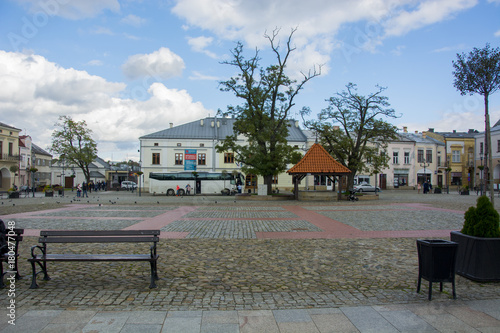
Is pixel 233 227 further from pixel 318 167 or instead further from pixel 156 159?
pixel 156 159

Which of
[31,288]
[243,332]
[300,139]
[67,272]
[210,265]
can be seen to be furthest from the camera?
[300,139]

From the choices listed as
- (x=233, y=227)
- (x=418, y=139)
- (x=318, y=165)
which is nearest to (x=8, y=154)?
(x=318, y=165)

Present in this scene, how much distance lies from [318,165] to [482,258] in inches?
954

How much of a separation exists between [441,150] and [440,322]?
228ft

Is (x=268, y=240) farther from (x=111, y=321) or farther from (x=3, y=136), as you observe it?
(x=3, y=136)

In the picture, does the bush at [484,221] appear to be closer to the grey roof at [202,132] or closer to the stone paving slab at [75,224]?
the stone paving slab at [75,224]

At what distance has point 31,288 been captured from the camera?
537cm

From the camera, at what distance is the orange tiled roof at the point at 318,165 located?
2905 centimetres

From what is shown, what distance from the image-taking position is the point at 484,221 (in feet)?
18.7

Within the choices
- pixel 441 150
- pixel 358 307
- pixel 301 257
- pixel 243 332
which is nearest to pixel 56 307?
pixel 243 332

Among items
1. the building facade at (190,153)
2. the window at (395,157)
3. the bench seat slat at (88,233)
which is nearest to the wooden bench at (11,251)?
the bench seat slat at (88,233)

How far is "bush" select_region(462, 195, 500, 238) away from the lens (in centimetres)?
565

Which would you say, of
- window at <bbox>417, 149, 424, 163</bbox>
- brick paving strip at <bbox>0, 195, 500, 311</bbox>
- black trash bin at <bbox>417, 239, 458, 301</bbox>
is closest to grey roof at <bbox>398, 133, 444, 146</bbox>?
window at <bbox>417, 149, 424, 163</bbox>

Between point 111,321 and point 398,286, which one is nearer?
point 111,321
